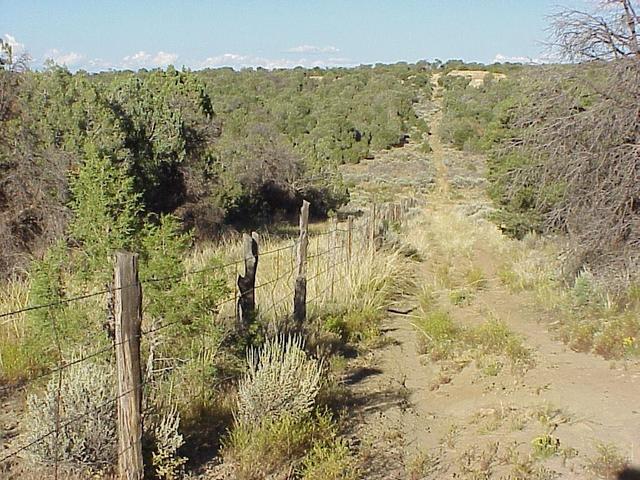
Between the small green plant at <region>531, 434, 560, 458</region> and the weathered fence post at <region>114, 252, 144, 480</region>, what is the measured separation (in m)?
3.33

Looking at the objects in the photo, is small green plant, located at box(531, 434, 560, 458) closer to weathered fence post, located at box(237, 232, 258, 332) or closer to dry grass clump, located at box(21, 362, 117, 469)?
weathered fence post, located at box(237, 232, 258, 332)

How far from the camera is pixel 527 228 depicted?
19.0 metres

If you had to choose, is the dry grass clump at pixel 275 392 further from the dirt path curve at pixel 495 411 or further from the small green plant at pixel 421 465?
the small green plant at pixel 421 465

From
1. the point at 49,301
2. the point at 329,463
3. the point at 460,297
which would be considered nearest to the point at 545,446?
the point at 329,463

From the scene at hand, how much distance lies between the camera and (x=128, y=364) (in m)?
4.83

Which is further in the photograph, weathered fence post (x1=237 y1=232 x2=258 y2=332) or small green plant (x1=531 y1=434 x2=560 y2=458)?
weathered fence post (x1=237 y1=232 x2=258 y2=332)

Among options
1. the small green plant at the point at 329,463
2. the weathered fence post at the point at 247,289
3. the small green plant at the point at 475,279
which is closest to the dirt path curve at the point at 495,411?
the small green plant at the point at 329,463

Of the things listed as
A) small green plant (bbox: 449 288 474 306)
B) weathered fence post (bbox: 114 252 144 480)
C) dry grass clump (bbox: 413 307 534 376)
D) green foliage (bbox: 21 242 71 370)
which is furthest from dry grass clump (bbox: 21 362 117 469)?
small green plant (bbox: 449 288 474 306)

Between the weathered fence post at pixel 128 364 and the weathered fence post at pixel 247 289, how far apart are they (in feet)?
8.54

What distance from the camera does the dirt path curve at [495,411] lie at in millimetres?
6141

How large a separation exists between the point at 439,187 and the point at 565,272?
1007 inches

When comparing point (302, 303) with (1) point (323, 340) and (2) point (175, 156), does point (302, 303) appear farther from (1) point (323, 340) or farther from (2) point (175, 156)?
(2) point (175, 156)

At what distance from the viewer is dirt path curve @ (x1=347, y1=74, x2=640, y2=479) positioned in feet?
20.1

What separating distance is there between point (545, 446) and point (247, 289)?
332 cm
